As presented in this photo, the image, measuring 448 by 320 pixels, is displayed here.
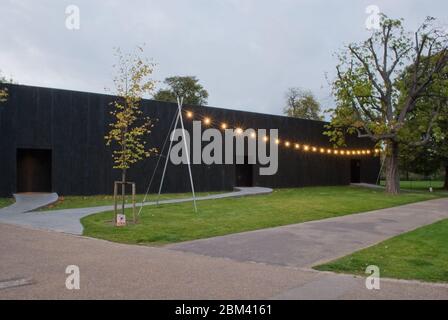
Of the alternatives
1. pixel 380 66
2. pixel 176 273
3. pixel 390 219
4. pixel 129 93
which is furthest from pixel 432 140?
pixel 176 273

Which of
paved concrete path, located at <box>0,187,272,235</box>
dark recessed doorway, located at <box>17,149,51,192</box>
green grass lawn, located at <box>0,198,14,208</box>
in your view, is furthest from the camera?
dark recessed doorway, located at <box>17,149,51,192</box>

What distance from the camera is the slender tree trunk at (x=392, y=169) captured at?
88.4 ft

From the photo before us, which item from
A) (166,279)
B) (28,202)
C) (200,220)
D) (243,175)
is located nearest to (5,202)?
(28,202)

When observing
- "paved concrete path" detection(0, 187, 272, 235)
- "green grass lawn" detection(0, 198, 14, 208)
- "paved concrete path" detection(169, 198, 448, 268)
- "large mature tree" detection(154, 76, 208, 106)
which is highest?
"large mature tree" detection(154, 76, 208, 106)

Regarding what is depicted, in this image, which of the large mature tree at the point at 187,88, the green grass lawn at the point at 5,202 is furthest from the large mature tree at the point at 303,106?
the green grass lawn at the point at 5,202

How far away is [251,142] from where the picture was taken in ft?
90.9

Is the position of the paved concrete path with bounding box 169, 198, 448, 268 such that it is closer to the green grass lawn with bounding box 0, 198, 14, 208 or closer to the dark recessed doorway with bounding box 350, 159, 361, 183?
the green grass lawn with bounding box 0, 198, 14, 208

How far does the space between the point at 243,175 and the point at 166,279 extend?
78.7ft

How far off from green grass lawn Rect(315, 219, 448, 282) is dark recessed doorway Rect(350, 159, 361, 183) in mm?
28751

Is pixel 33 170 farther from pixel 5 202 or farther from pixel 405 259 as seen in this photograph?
pixel 405 259

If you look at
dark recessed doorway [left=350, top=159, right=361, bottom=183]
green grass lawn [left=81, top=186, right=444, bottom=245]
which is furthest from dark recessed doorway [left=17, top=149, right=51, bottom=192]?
dark recessed doorway [left=350, top=159, right=361, bottom=183]

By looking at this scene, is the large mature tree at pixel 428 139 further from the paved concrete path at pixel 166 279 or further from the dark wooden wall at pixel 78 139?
the paved concrete path at pixel 166 279

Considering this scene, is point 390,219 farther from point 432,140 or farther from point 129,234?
point 432,140

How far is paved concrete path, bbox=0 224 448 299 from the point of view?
5285 mm
